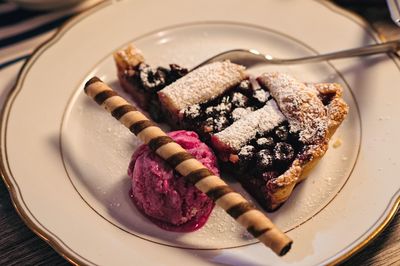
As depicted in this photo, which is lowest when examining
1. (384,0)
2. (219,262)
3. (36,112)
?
(219,262)

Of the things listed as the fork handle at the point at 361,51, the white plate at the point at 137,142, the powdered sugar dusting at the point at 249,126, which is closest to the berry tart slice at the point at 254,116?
the powdered sugar dusting at the point at 249,126

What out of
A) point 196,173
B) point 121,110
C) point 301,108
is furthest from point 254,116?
point 121,110

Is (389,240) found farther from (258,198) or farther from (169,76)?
(169,76)

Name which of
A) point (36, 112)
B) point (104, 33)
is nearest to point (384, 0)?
point (104, 33)

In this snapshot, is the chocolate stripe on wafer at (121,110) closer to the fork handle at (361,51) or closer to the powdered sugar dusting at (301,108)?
the powdered sugar dusting at (301,108)

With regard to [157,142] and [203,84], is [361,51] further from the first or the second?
[157,142]
